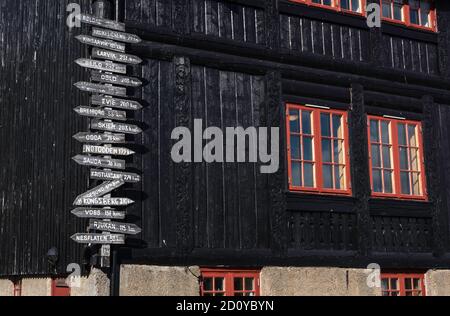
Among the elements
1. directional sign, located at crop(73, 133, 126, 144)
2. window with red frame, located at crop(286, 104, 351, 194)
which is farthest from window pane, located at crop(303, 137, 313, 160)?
directional sign, located at crop(73, 133, 126, 144)

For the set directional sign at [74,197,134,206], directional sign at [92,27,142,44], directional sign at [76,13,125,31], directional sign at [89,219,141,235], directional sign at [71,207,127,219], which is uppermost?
directional sign at [76,13,125,31]

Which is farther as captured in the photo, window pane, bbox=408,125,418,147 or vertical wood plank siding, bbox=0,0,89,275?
window pane, bbox=408,125,418,147

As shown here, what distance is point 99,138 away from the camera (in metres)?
10.4

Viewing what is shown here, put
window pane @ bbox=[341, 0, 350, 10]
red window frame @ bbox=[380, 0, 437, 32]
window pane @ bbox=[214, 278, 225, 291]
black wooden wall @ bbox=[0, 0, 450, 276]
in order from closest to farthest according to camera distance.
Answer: black wooden wall @ bbox=[0, 0, 450, 276] → window pane @ bbox=[214, 278, 225, 291] → window pane @ bbox=[341, 0, 350, 10] → red window frame @ bbox=[380, 0, 437, 32]

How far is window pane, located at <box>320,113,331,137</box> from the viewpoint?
1284cm

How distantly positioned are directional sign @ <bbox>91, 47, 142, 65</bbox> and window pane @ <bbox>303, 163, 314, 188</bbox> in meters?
3.46

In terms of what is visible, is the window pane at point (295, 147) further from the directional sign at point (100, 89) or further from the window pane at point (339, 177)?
the directional sign at point (100, 89)

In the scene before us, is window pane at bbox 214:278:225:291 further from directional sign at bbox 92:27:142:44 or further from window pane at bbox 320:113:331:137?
directional sign at bbox 92:27:142:44

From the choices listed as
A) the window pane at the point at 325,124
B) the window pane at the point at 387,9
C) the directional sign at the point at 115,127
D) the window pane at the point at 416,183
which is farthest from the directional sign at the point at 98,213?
Result: the window pane at the point at 387,9

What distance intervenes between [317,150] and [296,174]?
0.57 meters

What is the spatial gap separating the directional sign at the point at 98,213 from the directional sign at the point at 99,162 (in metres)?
0.61

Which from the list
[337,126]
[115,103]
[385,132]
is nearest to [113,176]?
[115,103]

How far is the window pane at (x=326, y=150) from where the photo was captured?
41.7 feet
